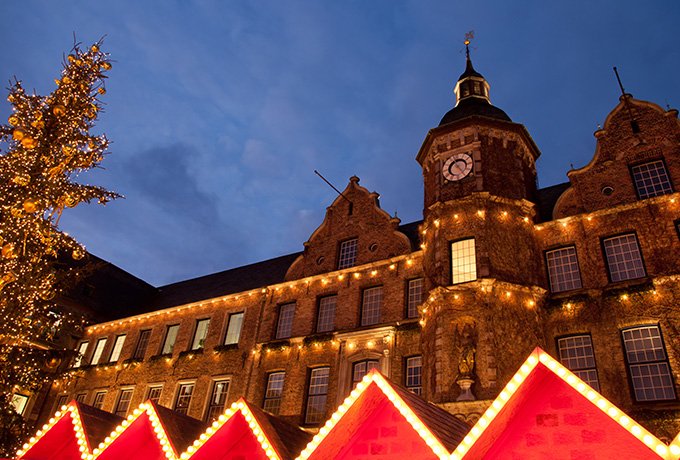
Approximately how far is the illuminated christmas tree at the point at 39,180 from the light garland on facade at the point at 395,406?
816cm

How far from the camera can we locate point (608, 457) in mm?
5594

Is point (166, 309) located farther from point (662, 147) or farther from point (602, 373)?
point (662, 147)

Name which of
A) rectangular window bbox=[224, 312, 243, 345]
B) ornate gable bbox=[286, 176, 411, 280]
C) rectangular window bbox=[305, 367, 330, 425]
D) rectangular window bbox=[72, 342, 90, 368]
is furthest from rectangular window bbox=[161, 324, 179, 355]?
rectangular window bbox=[305, 367, 330, 425]

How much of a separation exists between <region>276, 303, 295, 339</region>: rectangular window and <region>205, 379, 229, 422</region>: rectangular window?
3029 millimetres

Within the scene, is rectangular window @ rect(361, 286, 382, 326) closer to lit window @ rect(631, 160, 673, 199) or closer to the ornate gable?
the ornate gable

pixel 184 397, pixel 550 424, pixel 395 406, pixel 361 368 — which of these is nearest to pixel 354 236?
pixel 361 368

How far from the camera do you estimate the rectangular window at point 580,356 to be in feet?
44.8

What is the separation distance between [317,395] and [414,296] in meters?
5.04

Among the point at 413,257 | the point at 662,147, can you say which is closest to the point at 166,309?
the point at 413,257

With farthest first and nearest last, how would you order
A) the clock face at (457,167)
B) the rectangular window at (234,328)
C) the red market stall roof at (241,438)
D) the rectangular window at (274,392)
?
the rectangular window at (234,328), the rectangular window at (274,392), the clock face at (457,167), the red market stall roof at (241,438)

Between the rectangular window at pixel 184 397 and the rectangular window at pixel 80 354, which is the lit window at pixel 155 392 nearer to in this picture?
the rectangular window at pixel 184 397

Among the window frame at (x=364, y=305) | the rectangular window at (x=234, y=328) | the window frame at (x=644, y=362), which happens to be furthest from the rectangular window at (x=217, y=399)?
the window frame at (x=644, y=362)

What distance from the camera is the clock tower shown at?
45.2ft

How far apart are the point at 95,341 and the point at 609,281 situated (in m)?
25.1
